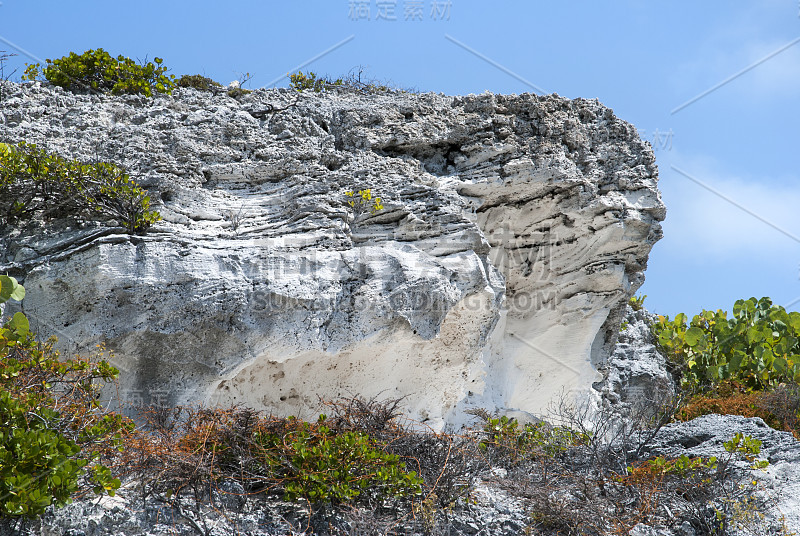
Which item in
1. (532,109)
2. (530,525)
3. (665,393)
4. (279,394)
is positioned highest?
(532,109)

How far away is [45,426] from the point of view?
16.5 feet

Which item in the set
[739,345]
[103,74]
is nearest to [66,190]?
[103,74]

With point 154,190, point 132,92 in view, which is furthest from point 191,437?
point 132,92

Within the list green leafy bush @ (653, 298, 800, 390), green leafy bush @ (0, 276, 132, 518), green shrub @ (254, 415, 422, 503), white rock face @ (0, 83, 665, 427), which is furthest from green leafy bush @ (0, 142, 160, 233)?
green leafy bush @ (653, 298, 800, 390)

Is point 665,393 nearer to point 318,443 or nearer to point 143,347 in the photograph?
point 318,443

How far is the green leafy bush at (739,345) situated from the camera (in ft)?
35.3

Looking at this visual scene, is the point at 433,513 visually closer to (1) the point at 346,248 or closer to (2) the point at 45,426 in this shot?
(1) the point at 346,248

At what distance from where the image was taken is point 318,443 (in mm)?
6020

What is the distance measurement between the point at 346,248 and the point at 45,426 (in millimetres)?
3429

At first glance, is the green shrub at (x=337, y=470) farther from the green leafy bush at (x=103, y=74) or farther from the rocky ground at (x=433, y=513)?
the green leafy bush at (x=103, y=74)

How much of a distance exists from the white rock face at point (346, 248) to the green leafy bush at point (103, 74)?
0.92ft

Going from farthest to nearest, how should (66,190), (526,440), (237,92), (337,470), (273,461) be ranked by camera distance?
(237,92), (526,440), (66,190), (273,461), (337,470)

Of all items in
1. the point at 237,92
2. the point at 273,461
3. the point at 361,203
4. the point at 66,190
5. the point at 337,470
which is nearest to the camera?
the point at 337,470

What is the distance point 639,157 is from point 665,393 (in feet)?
12.8
